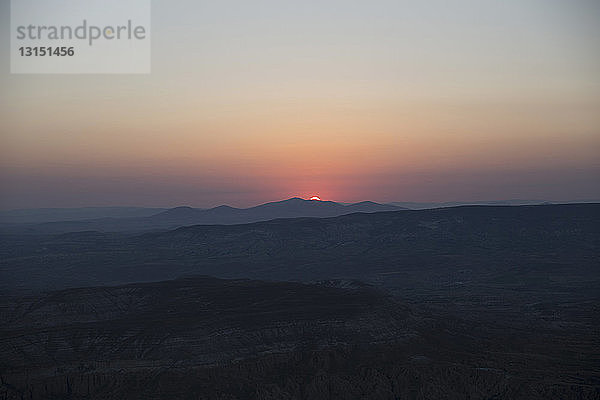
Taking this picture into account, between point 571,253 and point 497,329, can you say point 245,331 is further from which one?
point 571,253

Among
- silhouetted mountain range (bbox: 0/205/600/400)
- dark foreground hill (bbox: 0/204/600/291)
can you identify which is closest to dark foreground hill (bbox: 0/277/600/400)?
silhouetted mountain range (bbox: 0/205/600/400)

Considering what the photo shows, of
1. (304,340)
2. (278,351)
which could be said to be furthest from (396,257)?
(278,351)

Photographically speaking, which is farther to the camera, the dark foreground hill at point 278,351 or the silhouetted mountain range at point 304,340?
the silhouetted mountain range at point 304,340

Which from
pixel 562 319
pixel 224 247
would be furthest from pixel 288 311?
pixel 224 247

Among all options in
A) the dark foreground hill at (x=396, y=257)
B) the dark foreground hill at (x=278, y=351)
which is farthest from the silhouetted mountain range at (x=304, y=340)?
the dark foreground hill at (x=396, y=257)

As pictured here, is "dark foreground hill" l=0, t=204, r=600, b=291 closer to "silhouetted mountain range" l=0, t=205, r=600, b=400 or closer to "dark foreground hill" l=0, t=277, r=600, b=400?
"silhouetted mountain range" l=0, t=205, r=600, b=400

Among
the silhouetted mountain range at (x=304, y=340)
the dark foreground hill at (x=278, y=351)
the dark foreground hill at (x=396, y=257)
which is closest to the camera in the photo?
the dark foreground hill at (x=278, y=351)

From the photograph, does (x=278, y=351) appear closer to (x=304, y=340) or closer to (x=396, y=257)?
(x=304, y=340)

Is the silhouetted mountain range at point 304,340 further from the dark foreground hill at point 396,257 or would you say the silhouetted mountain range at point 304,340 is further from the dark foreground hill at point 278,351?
the dark foreground hill at point 396,257

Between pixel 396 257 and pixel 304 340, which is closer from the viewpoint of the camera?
pixel 304 340
